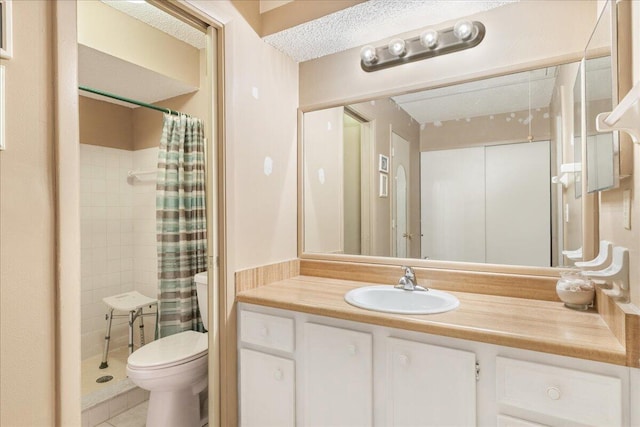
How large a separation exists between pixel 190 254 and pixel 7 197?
1.39 m

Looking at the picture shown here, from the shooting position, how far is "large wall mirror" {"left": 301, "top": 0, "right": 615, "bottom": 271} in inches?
56.7

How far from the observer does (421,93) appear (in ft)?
5.81

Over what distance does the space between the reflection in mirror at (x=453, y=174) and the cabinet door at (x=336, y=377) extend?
66cm

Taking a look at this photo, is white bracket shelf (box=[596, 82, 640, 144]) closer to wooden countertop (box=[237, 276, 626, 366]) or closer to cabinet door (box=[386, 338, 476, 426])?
wooden countertop (box=[237, 276, 626, 366])

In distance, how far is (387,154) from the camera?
192 cm

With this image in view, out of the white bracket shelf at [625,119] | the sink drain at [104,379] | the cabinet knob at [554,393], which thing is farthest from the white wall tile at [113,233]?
the white bracket shelf at [625,119]

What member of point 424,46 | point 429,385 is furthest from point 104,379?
point 424,46

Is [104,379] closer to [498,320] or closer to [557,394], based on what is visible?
[498,320]

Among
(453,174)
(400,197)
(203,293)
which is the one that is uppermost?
(453,174)

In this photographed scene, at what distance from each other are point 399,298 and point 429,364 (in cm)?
48

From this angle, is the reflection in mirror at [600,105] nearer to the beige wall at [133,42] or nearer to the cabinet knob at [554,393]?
the cabinet knob at [554,393]

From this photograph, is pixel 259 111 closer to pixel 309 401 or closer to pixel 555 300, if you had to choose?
pixel 309 401

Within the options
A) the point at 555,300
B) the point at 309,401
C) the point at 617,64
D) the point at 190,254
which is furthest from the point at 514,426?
the point at 190,254

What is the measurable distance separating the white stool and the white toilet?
89 cm
